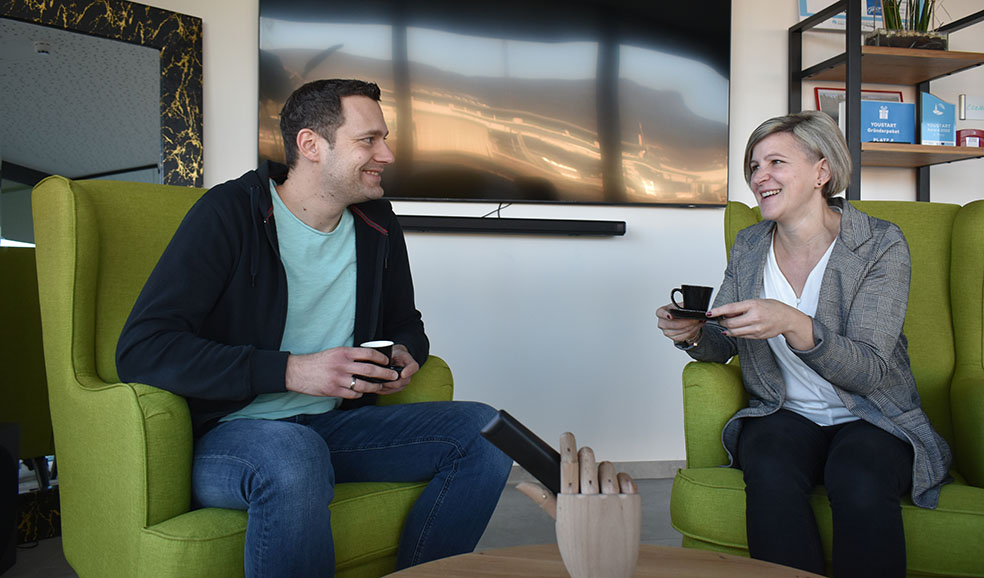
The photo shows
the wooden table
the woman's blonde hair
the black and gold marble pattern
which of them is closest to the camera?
the wooden table

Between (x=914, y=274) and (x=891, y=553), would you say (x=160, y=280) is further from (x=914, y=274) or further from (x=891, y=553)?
(x=914, y=274)

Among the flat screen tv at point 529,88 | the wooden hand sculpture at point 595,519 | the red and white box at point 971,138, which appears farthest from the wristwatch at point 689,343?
the red and white box at point 971,138

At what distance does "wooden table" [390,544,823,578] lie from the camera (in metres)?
0.99

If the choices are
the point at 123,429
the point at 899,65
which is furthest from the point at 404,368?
the point at 899,65

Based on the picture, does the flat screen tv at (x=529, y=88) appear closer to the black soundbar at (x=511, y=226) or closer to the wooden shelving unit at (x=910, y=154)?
the black soundbar at (x=511, y=226)

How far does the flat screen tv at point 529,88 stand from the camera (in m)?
2.82

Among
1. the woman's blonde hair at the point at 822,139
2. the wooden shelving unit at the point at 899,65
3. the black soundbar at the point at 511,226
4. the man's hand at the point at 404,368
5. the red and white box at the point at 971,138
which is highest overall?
the wooden shelving unit at the point at 899,65

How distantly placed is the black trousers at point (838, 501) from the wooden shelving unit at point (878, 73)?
5.58 feet

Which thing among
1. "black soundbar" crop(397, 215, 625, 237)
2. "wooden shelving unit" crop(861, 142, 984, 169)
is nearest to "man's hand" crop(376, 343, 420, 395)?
"black soundbar" crop(397, 215, 625, 237)

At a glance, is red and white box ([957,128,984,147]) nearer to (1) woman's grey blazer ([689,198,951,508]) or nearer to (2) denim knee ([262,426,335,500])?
(1) woman's grey blazer ([689,198,951,508])

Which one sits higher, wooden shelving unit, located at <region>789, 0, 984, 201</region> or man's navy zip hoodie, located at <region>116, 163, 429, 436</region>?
wooden shelving unit, located at <region>789, 0, 984, 201</region>

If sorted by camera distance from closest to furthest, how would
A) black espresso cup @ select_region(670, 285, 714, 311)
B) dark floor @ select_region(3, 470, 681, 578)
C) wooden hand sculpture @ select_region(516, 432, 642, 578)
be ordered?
wooden hand sculpture @ select_region(516, 432, 642, 578) < black espresso cup @ select_region(670, 285, 714, 311) < dark floor @ select_region(3, 470, 681, 578)

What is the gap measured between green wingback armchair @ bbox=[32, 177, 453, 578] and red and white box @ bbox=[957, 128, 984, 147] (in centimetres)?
250

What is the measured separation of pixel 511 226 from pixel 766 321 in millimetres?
1507
